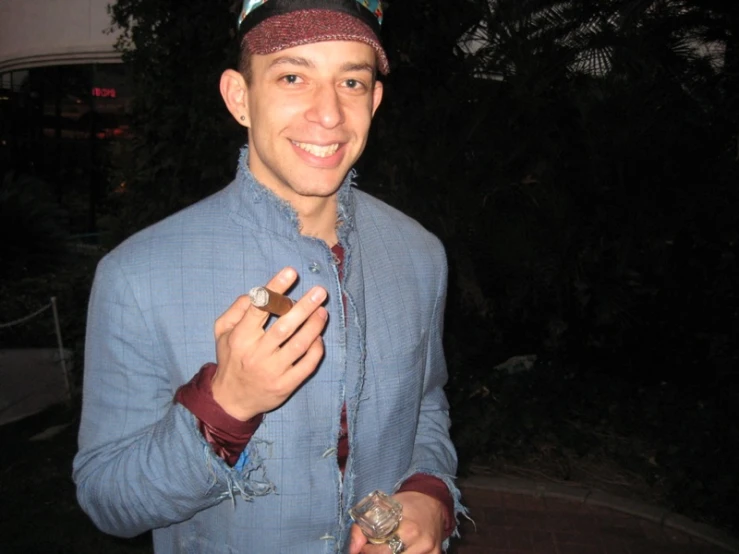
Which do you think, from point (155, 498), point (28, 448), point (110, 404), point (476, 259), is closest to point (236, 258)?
point (110, 404)

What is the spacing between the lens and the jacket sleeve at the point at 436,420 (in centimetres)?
A: 194

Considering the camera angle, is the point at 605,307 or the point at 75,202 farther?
the point at 75,202

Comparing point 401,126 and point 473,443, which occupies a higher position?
point 401,126

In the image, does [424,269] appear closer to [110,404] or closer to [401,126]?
[110,404]

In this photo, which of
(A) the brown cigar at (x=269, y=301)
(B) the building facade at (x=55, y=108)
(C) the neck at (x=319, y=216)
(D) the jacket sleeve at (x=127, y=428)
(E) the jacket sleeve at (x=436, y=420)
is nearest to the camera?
(A) the brown cigar at (x=269, y=301)

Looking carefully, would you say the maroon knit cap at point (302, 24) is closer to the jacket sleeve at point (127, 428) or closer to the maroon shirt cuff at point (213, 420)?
the jacket sleeve at point (127, 428)

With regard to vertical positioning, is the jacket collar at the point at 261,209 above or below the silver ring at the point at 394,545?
above

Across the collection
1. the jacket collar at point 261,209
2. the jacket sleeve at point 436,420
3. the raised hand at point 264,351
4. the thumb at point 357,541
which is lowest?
the thumb at point 357,541

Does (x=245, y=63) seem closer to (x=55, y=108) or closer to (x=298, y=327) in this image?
(x=298, y=327)

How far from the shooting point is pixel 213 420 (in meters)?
1.40

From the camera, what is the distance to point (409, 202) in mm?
5195

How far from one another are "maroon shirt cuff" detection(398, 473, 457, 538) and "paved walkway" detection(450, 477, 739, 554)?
2.78 m

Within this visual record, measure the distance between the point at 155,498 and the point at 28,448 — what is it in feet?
16.4

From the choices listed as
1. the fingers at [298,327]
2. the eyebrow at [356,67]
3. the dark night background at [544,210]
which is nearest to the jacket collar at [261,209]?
the eyebrow at [356,67]
